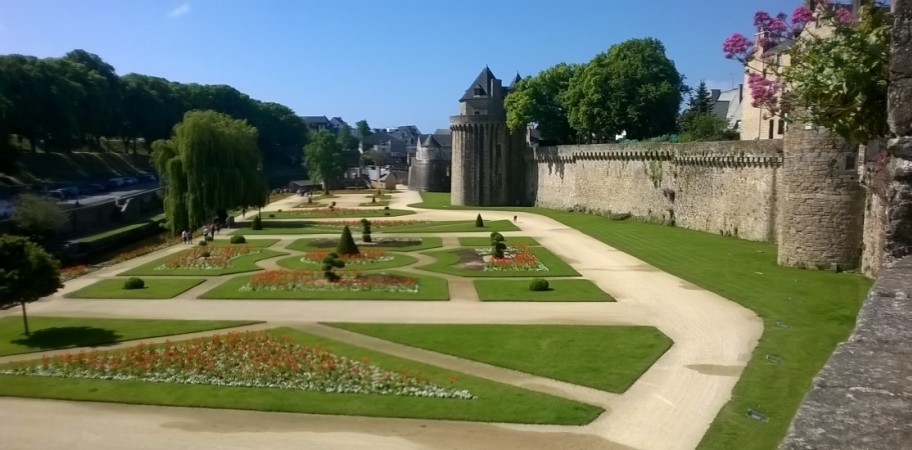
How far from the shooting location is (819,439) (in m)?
3.05

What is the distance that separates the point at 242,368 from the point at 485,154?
5650cm

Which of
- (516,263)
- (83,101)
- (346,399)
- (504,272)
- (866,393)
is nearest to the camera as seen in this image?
(866,393)

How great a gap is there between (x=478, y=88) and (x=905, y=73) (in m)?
69.8

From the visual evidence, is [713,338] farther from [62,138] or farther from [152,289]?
[62,138]

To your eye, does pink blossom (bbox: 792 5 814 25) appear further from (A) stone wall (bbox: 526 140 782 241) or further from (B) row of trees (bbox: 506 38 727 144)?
(B) row of trees (bbox: 506 38 727 144)

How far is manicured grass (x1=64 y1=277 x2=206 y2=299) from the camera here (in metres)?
25.7

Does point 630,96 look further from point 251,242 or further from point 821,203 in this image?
point 251,242

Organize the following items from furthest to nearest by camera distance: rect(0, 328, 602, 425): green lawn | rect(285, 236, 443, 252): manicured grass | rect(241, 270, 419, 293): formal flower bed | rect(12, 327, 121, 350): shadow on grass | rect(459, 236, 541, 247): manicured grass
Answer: rect(459, 236, 541, 247): manicured grass, rect(285, 236, 443, 252): manicured grass, rect(241, 270, 419, 293): formal flower bed, rect(12, 327, 121, 350): shadow on grass, rect(0, 328, 602, 425): green lawn

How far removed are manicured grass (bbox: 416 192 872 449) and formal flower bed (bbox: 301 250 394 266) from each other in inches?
501

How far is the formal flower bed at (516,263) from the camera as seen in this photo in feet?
102

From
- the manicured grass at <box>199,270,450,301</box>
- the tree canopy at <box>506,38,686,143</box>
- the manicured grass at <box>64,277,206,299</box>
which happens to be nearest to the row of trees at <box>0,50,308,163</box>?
the manicured grass at <box>64,277,206,299</box>

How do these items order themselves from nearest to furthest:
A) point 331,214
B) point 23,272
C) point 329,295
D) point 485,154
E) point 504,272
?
point 23,272 → point 329,295 → point 504,272 → point 331,214 → point 485,154

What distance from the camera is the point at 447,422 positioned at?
13.2 metres

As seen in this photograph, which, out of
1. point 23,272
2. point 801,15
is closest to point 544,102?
point 23,272
